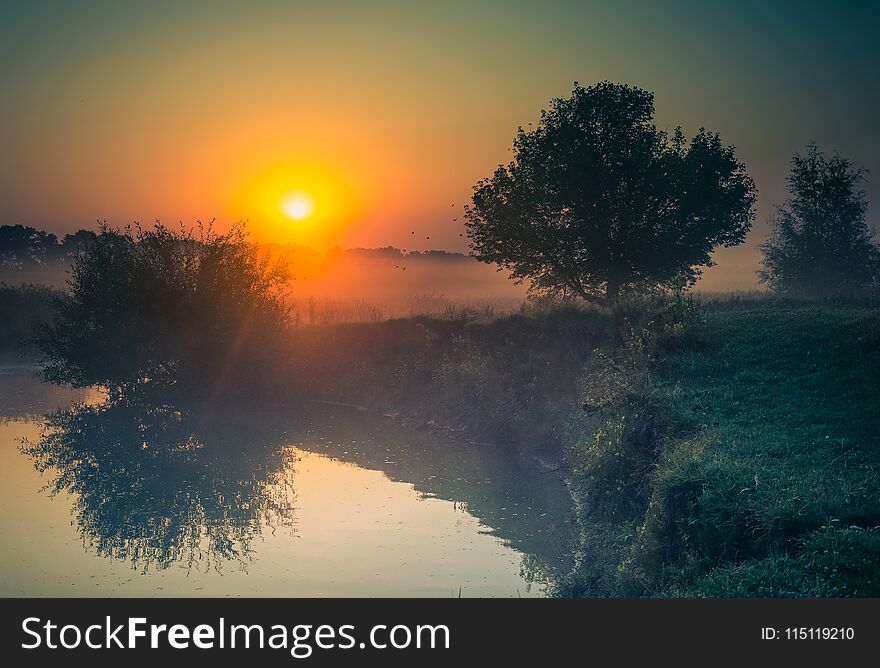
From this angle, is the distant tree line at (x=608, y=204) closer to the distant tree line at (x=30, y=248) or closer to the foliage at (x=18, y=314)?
the foliage at (x=18, y=314)

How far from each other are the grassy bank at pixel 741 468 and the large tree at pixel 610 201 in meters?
16.5

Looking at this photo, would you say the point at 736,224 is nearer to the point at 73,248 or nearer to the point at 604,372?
the point at 604,372

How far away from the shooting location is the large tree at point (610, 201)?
4212 cm

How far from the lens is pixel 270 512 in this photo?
22.9m

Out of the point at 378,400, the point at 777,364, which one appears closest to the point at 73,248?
the point at 378,400

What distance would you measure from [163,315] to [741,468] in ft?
109

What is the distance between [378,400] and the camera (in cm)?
4034

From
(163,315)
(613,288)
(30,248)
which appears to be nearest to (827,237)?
(613,288)

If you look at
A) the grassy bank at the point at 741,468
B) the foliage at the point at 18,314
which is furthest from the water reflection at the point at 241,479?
the foliage at the point at 18,314

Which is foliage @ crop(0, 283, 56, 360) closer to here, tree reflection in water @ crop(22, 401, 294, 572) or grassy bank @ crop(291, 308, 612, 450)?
tree reflection in water @ crop(22, 401, 294, 572)

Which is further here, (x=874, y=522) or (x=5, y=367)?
(x=5, y=367)

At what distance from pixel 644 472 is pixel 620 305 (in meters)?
15.0

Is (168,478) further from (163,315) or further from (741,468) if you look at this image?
(741,468)

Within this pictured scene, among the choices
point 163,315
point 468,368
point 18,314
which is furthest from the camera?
point 18,314
